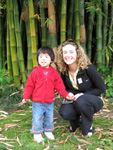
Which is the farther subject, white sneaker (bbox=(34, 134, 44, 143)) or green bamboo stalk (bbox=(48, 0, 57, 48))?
green bamboo stalk (bbox=(48, 0, 57, 48))

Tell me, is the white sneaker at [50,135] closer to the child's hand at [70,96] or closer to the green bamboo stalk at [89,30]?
the child's hand at [70,96]

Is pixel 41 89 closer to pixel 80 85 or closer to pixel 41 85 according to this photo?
pixel 41 85

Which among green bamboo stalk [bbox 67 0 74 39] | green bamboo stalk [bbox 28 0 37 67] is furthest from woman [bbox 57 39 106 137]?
green bamboo stalk [bbox 67 0 74 39]

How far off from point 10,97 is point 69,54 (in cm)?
150

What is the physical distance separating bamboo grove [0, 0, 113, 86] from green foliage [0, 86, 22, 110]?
0.15m

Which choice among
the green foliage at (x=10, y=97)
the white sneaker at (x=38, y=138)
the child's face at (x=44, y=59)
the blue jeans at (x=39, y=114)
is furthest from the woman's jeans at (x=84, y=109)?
the green foliage at (x=10, y=97)

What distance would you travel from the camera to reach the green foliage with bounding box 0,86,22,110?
2717 mm

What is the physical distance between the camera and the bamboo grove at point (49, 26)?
2641mm

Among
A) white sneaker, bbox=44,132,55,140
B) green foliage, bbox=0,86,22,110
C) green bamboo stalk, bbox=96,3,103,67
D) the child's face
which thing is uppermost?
green bamboo stalk, bbox=96,3,103,67

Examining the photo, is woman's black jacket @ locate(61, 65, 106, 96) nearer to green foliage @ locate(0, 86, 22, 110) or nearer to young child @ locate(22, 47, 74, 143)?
young child @ locate(22, 47, 74, 143)

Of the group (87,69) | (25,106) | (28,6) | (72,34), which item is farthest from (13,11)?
(87,69)

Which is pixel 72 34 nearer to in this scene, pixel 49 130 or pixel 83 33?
pixel 83 33

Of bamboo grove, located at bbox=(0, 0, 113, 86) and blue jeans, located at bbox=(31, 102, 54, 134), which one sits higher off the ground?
bamboo grove, located at bbox=(0, 0, 113, 86)

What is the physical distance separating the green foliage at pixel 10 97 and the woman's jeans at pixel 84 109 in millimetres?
1106
